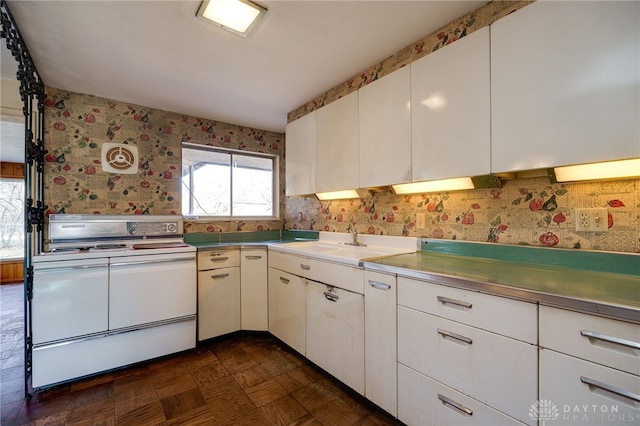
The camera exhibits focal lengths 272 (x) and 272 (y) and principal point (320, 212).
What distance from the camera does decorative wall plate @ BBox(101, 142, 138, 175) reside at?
2535mm

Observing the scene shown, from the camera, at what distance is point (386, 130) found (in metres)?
1.84

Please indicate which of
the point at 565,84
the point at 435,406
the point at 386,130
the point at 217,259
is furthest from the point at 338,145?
the point at 435,406

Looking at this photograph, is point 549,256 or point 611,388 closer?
point 611,388

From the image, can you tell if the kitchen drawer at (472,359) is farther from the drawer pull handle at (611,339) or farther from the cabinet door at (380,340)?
the drawer pull handle at (611,339)

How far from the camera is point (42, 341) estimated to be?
184 cm

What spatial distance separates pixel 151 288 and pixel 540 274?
256 centimetres

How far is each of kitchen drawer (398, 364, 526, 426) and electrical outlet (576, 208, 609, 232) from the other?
92 centimetres

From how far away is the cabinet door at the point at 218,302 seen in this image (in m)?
2.46

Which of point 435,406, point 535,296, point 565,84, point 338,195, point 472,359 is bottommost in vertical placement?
point 435,406

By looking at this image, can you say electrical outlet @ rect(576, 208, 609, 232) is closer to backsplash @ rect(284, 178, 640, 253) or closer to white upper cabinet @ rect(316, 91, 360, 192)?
backsplash @ rect(284, 178, 640, 253)

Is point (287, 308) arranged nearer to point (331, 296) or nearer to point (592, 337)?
point (331, 296)

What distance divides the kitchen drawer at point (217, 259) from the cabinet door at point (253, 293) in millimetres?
68

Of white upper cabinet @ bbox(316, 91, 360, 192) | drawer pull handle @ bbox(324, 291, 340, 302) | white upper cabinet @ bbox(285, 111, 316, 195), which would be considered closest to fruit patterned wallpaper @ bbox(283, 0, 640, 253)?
white upper cabinet @ bbox(316, 91, 360, 192)

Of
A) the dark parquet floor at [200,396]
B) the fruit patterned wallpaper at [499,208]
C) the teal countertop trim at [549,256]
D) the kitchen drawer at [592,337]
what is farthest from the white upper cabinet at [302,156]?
the kitchen drawer at [592,337]
